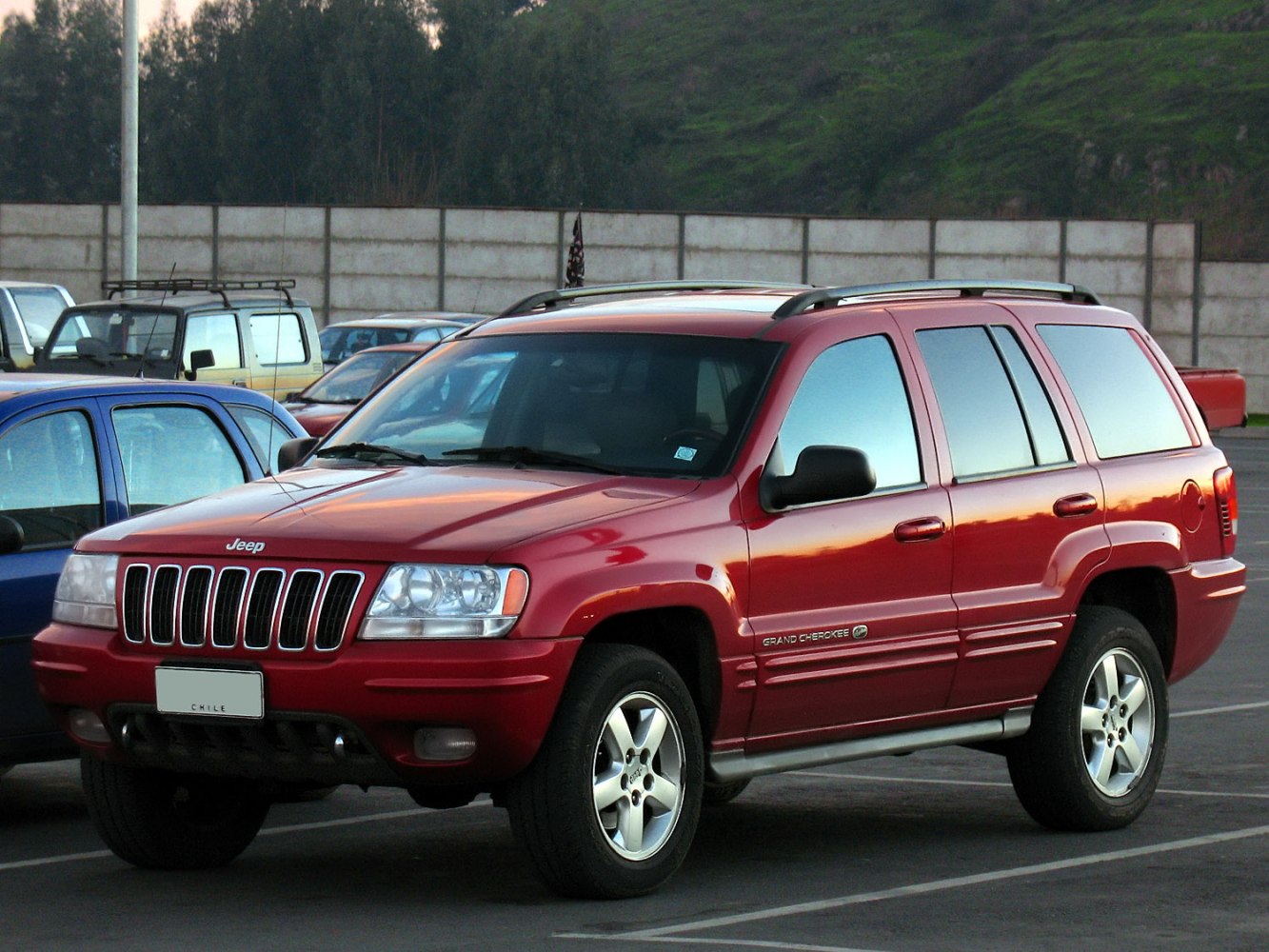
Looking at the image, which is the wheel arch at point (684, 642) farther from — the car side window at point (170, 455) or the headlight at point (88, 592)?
the car side window at point (170, 455)

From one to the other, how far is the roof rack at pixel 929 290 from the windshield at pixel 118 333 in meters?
14.5

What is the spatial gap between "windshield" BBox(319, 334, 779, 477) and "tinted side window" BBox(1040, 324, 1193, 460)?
1.63 meters

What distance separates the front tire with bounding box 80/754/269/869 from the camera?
23.2 ft

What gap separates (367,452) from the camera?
748cm

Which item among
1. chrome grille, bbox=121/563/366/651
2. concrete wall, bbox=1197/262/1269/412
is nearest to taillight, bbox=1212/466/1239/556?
chrome grille, bbox=121/563/366/651

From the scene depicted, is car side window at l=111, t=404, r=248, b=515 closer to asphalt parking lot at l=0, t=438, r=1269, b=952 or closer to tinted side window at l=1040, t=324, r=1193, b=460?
asphalt parking lot at l=0, t=438, r=1269, b=952

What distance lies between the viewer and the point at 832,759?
723 cm

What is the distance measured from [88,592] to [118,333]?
16.2m

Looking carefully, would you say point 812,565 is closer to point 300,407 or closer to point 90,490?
point 90,490

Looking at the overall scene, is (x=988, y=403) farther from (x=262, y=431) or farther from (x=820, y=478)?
(x=262, y=431)

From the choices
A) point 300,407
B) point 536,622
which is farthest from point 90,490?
point 300,407

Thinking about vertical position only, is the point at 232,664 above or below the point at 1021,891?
above

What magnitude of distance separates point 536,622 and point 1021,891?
1.76 meters

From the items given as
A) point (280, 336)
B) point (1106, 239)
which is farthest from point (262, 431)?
point (1106, 239)
